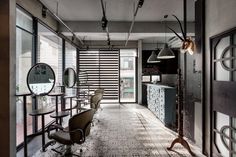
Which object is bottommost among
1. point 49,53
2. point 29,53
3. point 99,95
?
point 99,95

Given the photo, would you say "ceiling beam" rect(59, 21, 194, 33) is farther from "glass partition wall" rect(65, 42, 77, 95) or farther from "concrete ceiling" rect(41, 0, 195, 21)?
"glass partition wall" rect(65, 42, 77, 95)

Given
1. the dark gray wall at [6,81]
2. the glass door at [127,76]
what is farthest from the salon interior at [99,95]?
the glass door at [127,76]

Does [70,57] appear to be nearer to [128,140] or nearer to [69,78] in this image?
[69,78]

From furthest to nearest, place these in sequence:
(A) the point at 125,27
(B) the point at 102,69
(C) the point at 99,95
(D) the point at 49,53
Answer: (B) the point at 102,69, (A) the point at 125,27, (D) the point at 49,53, (C) the point at 99,95

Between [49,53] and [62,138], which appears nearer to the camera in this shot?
[62,138]

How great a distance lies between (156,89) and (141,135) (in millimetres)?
2294

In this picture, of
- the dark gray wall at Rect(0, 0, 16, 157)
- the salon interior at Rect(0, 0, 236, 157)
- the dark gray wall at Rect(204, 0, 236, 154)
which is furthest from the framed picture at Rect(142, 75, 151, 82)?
the dark gray wall at Rect(0, 0, 16, 157)

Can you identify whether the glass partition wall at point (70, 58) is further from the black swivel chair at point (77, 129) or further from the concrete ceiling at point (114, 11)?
the black swivel chair at point (77, 129)

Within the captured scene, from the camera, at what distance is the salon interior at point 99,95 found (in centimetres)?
282

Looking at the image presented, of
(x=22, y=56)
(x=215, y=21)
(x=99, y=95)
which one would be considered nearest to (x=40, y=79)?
(x=22, y=56)

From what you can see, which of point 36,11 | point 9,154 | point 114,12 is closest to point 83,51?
point 114,12

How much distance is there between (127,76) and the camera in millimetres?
10484

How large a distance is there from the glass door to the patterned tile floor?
4.29 metres

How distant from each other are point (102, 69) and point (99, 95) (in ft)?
14.7
